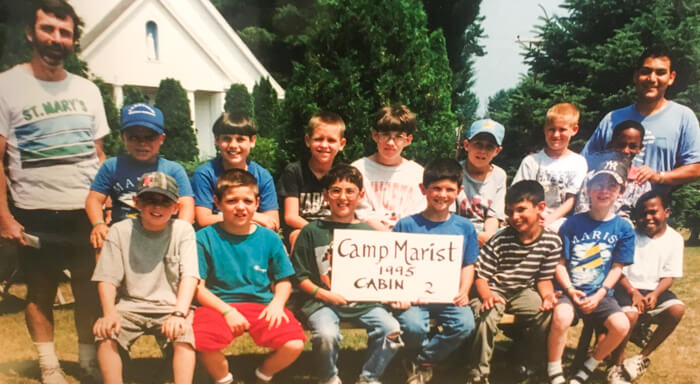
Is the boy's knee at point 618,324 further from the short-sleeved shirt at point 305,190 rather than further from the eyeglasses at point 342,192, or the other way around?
the short-sleeved shirt at point 305,190

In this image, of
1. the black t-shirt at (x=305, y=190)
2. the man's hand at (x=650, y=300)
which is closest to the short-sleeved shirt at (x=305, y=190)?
the black t-shirt at (x=305, y=190)

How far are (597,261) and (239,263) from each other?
2.35 m

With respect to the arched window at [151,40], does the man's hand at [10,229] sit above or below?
below

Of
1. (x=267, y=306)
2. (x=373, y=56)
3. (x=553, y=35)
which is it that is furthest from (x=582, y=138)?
(x=267, y=306)

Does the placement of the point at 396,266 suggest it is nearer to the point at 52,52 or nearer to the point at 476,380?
the point at 476,380

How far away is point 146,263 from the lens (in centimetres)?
273

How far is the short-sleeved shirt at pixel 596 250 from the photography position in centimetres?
322

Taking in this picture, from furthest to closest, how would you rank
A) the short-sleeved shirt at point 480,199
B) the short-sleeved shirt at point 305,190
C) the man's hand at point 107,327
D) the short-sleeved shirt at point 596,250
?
the short-sleeved shirt at point 480,199 < the short-sleeved shirt at point 305,190 < the short-sleeved shirt at point 596,250 < the man's hand at point 107,327

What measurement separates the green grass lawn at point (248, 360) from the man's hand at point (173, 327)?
0.57 m

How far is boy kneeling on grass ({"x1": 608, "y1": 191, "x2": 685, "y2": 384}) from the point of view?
3.31 metres

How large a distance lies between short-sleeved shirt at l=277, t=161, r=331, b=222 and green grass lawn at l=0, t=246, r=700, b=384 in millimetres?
1127

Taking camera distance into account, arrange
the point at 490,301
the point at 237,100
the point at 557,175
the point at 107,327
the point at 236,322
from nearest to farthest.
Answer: the point at 107,327
the point at 236,322
the point at 490,301
the point at 557,175
the point at 237,100

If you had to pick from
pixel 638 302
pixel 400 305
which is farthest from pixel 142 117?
pixel 638 302

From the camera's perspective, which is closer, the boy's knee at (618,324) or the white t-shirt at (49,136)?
the white t-shirt at (49,136)
